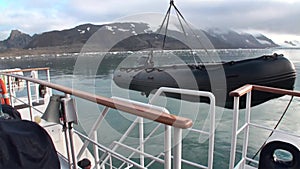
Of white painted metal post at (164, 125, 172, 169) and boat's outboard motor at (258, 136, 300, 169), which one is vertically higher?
white painted metal post at (164, 125, 172, 169)

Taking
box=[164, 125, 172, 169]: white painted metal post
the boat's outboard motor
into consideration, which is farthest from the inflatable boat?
box=[164, 125, 172, 169]: white painted metal post

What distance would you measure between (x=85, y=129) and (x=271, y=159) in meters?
4.39

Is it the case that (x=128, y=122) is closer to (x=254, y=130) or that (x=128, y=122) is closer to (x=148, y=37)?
(x=148, y=37)

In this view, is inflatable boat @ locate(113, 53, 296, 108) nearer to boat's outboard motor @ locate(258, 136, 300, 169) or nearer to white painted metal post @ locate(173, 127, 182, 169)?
boat's outboard motor @ locate(258, 136, 300, 169)

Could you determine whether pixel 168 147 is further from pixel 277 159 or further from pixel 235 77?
pixel 235 77

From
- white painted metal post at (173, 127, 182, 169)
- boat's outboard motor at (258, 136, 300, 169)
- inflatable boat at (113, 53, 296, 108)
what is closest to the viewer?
white painted metal post at (173, 127, 182, 169)

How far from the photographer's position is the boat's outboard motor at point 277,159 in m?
1.28

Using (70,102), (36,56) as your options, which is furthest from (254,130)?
(36,56)

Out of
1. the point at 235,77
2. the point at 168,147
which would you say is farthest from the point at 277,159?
the point at 235,77

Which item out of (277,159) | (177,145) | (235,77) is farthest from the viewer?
(235,77)

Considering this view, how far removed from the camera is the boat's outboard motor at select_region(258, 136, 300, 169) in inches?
50.4

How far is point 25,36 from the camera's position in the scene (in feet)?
219

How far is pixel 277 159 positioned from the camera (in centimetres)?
137

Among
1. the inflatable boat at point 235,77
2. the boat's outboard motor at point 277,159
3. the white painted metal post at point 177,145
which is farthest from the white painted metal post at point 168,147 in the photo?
the inflatable boat at point 235,77
